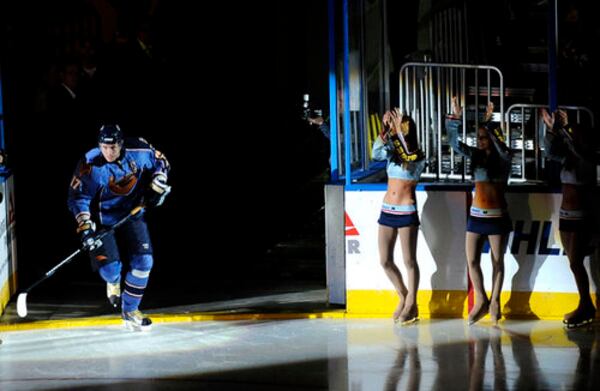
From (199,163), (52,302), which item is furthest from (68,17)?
(52,302)

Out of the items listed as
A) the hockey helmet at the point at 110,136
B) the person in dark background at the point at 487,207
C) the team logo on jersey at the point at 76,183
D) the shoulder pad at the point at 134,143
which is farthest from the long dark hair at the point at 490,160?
the team logo on jersey at the point at 76,183

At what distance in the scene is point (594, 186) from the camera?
12867 millimetres

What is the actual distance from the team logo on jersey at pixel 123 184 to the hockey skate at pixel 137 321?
108 centimetres

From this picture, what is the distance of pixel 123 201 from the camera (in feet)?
43.1

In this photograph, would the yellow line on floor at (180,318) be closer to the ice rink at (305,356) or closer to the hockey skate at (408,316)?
the ice rink at (305,356)

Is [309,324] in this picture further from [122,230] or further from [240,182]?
[240,182]

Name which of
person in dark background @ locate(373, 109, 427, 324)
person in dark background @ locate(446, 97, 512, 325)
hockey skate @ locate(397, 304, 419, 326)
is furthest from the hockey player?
person in dark background @ locate(446, 97, 512, 325)

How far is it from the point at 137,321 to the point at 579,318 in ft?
12.8

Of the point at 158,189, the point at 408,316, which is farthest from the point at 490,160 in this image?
the point at 158,189

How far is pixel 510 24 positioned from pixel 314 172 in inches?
113

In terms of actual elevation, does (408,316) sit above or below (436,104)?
below

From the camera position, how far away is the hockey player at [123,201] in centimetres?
1296

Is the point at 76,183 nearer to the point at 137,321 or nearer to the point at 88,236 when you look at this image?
the point at 88,236

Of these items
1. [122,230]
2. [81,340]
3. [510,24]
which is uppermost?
[510,24]
